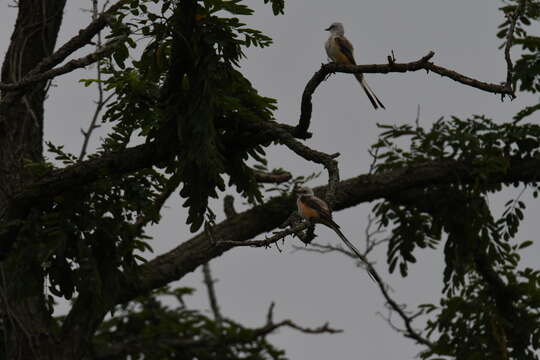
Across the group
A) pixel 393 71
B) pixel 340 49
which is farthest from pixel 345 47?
pixel 393 71

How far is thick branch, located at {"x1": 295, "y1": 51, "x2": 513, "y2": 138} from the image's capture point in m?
6.28

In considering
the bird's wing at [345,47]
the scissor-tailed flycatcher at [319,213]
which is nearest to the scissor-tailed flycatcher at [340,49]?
the bird's wing at [345,47]

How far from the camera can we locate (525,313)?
39.0 ft

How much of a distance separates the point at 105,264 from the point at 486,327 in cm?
506

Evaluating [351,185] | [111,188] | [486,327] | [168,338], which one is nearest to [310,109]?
[111,188]

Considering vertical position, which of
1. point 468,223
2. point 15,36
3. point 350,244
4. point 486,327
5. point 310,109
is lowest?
point 350,244

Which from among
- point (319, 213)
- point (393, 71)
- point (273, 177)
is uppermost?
point (273, 177)

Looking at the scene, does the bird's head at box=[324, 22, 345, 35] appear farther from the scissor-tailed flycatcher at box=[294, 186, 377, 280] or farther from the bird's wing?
the scissor-tailed flycatcher at box=[294, 186, 377, 280]

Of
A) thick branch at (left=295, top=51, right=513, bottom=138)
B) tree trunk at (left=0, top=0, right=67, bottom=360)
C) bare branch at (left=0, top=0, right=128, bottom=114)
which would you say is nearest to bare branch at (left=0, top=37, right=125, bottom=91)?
bare branch at (left=0, top=0, right=128, bottom=114)

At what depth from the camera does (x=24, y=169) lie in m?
9.84

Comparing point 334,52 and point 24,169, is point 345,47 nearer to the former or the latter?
point 334,52

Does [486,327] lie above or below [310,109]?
above

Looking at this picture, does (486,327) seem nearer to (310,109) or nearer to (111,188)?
(111,188)

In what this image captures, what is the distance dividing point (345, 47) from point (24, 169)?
352 cm
